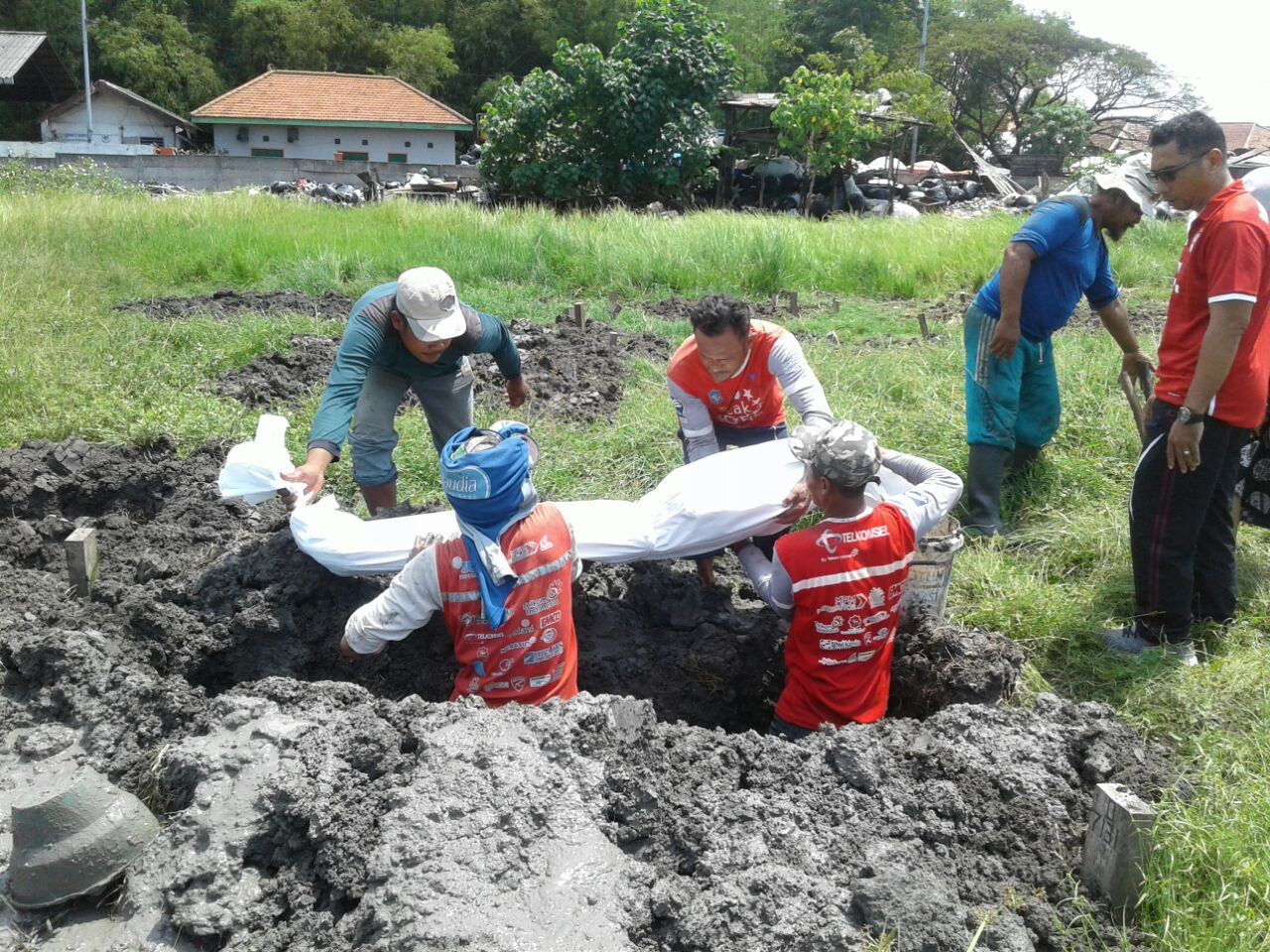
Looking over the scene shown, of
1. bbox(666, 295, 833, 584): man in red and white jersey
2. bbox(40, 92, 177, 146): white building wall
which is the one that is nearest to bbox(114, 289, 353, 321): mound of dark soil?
bbox(666, 295, 833, 584): man in red and white jersey

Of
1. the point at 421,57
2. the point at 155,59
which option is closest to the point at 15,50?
the point at 155,59

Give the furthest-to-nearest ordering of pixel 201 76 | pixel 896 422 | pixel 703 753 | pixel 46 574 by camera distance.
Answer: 1. pixel 201 76
2. pixel 896 422
3. pixel 46 574
4. pixel 703 753

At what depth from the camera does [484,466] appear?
3.01 meters

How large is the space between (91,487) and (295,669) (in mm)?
2523

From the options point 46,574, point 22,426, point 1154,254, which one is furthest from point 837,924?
point 1154,254

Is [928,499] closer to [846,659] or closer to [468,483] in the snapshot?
[846,659]

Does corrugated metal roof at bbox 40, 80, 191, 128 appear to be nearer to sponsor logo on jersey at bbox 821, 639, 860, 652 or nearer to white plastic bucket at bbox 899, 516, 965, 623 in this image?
white plastic bucket at bbox 899, 516, 965, 623

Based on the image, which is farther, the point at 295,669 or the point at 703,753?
the point at 295,669

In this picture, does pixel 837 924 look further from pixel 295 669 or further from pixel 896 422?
pixel 896 422

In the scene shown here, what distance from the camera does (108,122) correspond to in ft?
132

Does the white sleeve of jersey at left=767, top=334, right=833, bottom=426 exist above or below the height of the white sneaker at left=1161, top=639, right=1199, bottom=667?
above

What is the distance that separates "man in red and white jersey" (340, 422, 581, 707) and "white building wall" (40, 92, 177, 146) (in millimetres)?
42932

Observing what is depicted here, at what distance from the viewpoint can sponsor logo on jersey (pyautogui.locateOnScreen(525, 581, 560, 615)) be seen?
3.19 meters

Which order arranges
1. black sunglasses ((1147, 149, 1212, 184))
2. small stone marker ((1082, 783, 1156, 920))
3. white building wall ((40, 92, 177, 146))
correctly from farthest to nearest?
white building wall ((40, 92, 177, 146)) → black sunglasses ((1147, 149, 1212, 184)) → small stone marker ((1082, 783, 1156, 920))
